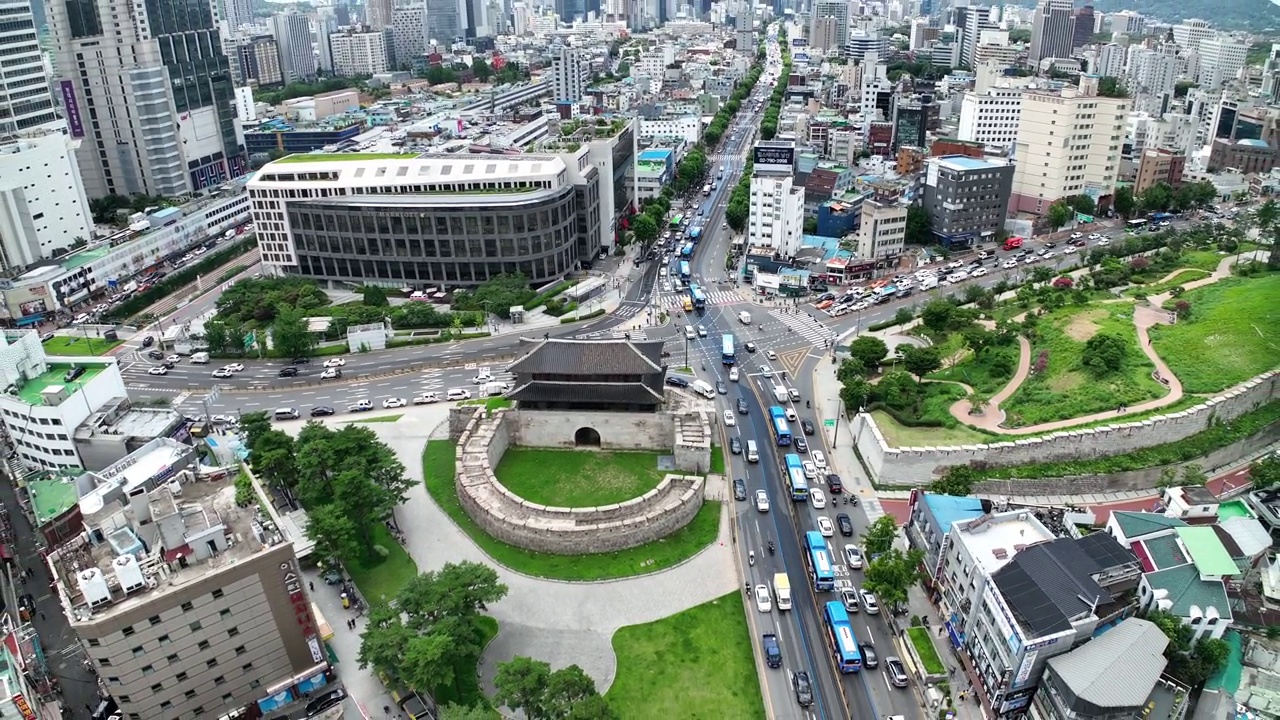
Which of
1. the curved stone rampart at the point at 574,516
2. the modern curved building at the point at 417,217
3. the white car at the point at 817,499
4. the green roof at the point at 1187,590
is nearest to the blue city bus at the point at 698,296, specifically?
the modern curved building at the point at 417,217

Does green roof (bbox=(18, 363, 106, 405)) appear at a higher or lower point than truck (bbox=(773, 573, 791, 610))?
higher

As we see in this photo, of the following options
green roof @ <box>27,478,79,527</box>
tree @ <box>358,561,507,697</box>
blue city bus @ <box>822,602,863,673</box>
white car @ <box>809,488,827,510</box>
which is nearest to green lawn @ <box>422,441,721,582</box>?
white car @ <box>809,488,827,510</box>

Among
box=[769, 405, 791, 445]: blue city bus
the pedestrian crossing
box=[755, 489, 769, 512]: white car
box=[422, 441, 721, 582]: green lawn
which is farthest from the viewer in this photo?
the pedestrian crossing

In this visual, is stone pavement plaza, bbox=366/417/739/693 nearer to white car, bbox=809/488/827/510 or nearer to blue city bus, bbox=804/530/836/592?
blue city bus, bbox=804/530/836/592

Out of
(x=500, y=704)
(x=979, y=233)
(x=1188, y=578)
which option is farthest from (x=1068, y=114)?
(x=500, y=704)

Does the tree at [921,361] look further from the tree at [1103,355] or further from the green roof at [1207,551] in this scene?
→ the green roof at [1207,551]

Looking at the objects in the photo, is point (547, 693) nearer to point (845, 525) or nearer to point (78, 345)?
point (845, 525)
